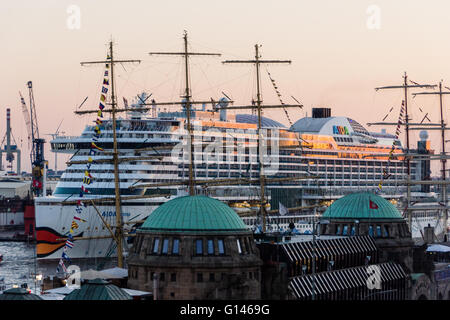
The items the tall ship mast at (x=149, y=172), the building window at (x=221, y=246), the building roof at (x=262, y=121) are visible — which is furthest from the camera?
the building roof at (x=262, y=121)

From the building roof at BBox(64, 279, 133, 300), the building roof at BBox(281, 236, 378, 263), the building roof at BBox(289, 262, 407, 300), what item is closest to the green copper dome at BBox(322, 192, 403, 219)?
the building roof at BBox(281, 236, 378, 263)

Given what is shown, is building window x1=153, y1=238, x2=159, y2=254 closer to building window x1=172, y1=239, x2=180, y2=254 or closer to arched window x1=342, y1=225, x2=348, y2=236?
building window x1=172, y1=239, x2=180, y2=254

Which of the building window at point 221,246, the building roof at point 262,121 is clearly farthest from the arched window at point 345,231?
the building roof at point 262,121

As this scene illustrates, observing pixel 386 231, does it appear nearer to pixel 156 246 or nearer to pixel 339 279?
pixel 339 279

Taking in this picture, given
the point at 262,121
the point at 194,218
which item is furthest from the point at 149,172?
the point at 194,218

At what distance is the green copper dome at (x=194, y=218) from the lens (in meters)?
84.8

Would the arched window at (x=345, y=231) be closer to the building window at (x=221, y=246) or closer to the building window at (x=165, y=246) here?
the building window at (x=221, y=246)

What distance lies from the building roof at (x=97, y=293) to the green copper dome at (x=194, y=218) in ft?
38.7

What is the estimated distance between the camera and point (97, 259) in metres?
148

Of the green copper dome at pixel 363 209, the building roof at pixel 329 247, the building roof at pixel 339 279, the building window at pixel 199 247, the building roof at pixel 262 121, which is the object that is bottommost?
the building roof at pixel 339 279

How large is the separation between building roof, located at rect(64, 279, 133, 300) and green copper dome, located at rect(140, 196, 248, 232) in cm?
1180
